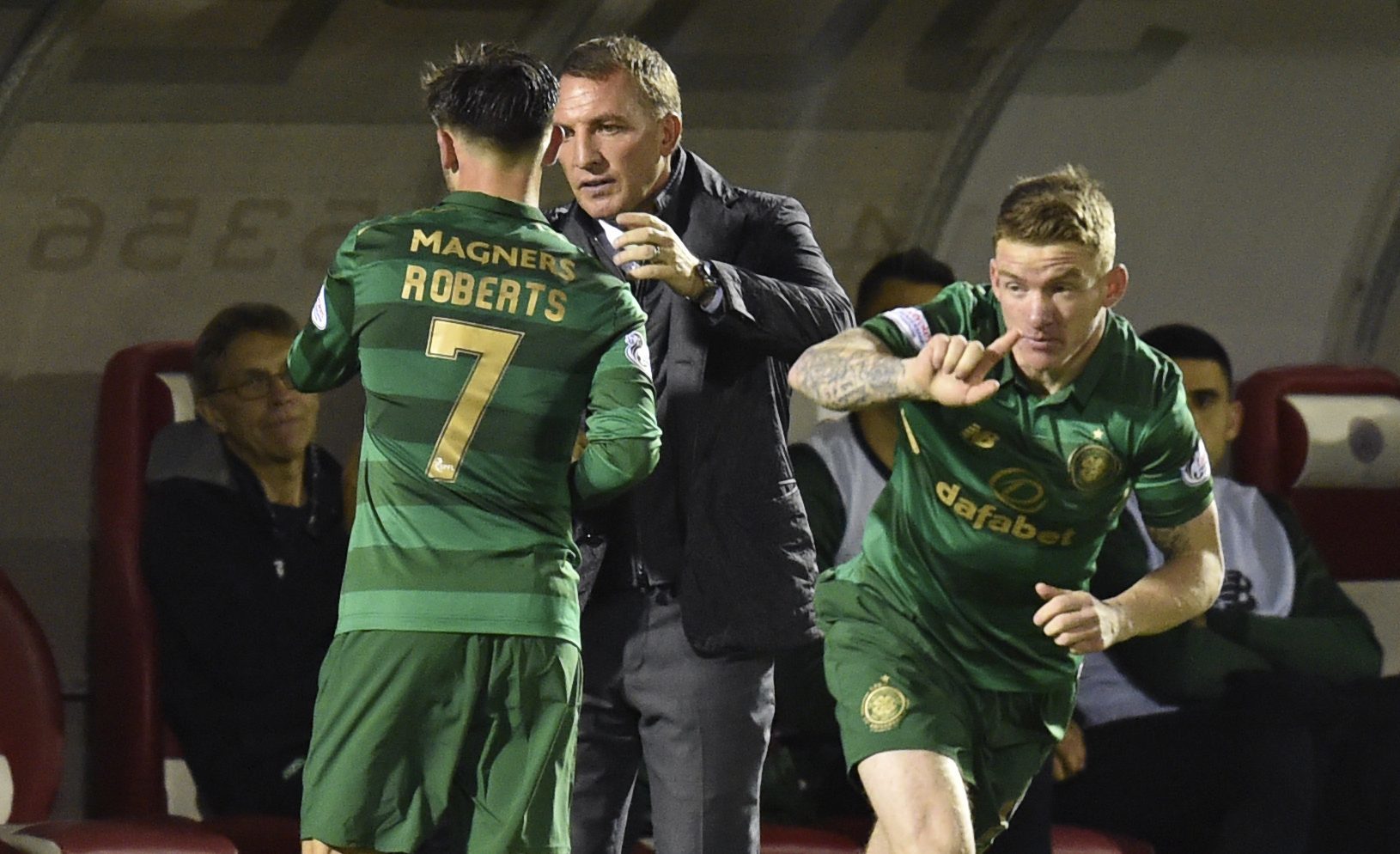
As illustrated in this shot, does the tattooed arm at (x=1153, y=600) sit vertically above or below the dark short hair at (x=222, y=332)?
below

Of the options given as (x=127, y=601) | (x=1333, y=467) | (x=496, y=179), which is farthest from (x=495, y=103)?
(x=1333, y=467)

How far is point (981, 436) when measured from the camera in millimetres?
3414

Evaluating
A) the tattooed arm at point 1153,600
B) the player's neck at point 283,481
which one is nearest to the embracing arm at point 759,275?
the tattooed arm at point 1153,600

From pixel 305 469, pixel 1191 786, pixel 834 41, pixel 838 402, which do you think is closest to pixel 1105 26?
pixel 834 41

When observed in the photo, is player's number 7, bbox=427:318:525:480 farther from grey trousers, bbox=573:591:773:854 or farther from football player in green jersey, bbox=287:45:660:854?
grey trousers, bbox=573:591:773:854

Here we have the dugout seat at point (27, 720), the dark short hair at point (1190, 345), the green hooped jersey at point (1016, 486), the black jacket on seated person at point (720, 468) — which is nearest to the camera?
the black jacket on seated person at point (720, 468)

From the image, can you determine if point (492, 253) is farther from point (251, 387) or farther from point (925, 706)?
point (251, 387)

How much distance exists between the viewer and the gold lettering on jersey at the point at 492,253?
280cm

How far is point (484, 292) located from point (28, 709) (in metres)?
1.94

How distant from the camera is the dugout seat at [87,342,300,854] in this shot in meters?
4.34

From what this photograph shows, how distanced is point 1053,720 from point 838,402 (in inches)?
30.0

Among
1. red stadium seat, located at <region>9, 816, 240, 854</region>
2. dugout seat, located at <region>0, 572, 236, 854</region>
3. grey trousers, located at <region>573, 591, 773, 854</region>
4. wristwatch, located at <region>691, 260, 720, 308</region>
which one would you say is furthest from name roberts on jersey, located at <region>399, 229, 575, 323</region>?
dugout seat, located at <region>0, 572, 236, 854</region>

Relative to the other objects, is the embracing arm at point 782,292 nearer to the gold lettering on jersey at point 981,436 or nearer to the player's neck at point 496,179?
the gold lettering on jersey at point 981,436

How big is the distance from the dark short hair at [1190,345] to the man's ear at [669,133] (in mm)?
2303
